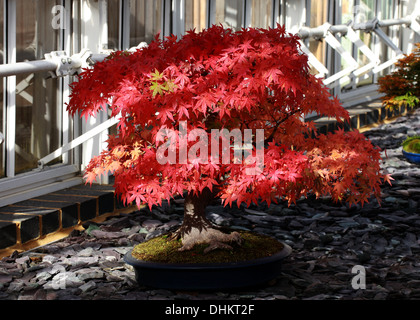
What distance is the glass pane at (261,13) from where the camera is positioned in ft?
27.2

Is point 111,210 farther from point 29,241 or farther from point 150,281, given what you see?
point 150,281

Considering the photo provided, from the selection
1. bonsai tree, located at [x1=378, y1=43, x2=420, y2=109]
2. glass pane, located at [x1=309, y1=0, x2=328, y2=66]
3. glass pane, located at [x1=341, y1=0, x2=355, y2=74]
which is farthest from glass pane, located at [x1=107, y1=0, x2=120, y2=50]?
glass pane, located at [x1=341, y1=0, x2=355, y2=74]

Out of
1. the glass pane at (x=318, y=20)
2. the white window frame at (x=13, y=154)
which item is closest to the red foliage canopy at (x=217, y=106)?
the white window frame at (x=13, y=154)

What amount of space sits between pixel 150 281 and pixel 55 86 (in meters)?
2.21

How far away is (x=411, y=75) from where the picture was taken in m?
9.44

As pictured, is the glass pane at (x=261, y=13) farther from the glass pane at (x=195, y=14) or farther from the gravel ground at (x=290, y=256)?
the gravel ground at (x=290, y=256)

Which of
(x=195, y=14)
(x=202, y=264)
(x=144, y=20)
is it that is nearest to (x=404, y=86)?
(x=195, y=14)

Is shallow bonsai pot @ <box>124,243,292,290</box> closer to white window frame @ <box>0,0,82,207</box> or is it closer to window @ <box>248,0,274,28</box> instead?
white window frame @ <box>0,0,82,207</box>

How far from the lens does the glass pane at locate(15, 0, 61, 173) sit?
5281 millimetres

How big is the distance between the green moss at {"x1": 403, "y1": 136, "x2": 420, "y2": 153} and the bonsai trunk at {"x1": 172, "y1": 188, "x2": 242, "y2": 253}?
13.0 ft

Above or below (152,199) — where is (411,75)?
above

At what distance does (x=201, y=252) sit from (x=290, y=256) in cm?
86

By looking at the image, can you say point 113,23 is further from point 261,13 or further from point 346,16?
point 346,16

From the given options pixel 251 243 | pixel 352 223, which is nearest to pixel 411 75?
pixel 352 223
